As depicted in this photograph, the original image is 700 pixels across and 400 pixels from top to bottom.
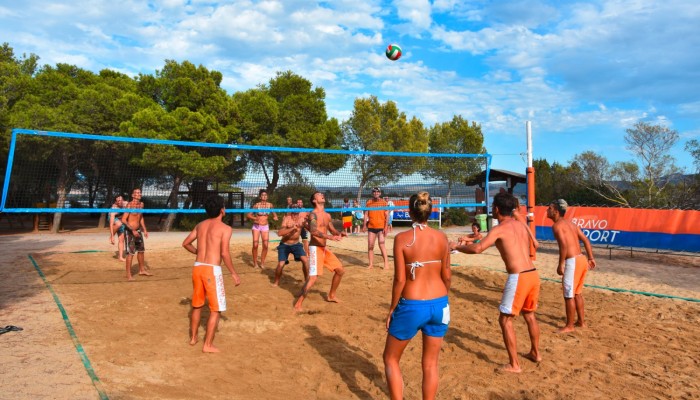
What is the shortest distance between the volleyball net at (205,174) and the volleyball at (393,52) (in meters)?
2.33

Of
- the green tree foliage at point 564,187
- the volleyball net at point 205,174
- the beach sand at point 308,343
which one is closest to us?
the beach sand at point 308,343

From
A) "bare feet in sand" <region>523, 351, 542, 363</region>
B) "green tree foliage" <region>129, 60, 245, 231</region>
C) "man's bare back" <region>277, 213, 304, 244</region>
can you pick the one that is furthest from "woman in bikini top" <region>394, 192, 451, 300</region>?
"green tree foliage" <region>129, 60, 245, 231</region>

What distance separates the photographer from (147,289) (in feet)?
25.3

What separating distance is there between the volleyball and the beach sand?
4.87 m

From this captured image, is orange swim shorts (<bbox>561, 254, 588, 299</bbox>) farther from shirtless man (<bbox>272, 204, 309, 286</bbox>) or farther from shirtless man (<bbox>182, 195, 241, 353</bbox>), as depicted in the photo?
shirtless man (<bbox>182, 195, 241, 353</bbox>)

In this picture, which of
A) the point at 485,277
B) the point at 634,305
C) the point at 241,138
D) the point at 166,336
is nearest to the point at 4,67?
the point at 241,138

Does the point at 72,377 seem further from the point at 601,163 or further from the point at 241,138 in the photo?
the point at 601,163

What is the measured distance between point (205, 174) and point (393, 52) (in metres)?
11.6

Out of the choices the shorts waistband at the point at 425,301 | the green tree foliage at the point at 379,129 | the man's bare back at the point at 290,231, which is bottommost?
the shorts waistband at the point at 425,301

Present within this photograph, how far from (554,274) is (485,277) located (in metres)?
1.66

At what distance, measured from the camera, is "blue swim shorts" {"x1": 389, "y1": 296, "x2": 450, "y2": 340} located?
126 inches

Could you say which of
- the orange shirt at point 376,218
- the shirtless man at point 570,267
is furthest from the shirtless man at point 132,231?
the shirtless man at point 570,267

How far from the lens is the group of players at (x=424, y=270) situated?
3.26 meters

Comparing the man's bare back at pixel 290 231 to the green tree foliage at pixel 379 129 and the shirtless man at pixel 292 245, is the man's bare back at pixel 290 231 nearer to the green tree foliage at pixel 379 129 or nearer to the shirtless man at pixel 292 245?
the shirtless man at pixel 292 245
